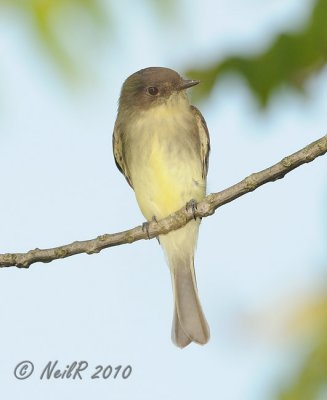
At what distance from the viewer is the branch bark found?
3.00 m

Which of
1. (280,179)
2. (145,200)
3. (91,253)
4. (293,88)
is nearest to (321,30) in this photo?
(293,88)

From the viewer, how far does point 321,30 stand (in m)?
2.50

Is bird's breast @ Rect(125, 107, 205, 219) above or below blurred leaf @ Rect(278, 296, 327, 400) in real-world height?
above

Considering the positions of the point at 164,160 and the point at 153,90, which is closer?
the point at 164,160

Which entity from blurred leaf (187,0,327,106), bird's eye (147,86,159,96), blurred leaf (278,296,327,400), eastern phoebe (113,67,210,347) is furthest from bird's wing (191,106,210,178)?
blurred leaf (278,296,327,400)

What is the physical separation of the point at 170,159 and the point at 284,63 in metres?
2.31

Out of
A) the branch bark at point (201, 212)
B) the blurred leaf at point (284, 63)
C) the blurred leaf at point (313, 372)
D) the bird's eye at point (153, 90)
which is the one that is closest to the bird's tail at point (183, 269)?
the bird's eye at point (153, 90)

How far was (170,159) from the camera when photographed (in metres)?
4.99

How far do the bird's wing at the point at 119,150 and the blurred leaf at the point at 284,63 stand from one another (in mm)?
2465

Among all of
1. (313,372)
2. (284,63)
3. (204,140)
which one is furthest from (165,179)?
(313,372)

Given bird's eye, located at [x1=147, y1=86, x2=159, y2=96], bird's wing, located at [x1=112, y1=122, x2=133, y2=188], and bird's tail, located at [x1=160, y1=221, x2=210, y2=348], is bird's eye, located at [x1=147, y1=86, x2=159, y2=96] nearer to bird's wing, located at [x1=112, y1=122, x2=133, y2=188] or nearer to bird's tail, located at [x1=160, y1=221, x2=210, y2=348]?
bird's wing, located at [x1=112, y1=122, x2=133, y2=188]

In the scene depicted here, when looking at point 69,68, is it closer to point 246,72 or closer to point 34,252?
point 246,72

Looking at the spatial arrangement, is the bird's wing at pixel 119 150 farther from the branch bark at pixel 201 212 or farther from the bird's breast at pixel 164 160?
the branch bark at pixel 201 212

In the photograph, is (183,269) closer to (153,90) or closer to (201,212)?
(153,90)
